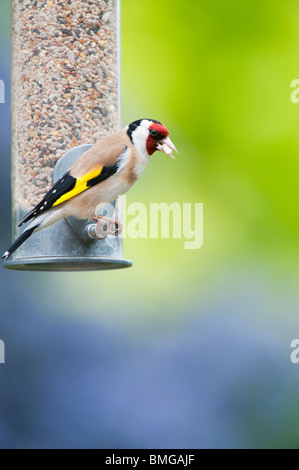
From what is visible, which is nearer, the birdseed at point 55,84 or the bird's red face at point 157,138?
the bird's red face at point 157,138

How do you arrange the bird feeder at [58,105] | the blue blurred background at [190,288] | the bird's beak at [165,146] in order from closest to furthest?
the bird's beak at [165,146]
the bird feeder at [58,105]
the blue blurred background at [190,288]

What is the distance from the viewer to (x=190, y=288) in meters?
7.74

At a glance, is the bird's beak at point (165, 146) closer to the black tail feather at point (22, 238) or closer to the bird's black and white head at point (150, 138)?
the bird's black and white head at point (150, 138)

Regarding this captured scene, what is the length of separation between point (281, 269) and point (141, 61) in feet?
5.43

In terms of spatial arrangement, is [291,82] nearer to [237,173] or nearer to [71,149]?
[237,173]

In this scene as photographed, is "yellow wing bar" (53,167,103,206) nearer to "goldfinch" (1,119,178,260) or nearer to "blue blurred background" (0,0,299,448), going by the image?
"goldfinch" (1,119,178,260)

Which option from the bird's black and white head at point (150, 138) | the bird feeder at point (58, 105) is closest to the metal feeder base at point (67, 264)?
the bird feeder at point (58, 105)

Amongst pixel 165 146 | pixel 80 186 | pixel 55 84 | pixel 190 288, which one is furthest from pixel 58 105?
pixel 190 288

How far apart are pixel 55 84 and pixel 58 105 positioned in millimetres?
113

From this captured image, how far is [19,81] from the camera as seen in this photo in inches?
235

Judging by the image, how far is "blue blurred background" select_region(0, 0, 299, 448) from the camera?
6.66 m

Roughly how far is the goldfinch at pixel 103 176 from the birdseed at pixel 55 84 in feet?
1.21

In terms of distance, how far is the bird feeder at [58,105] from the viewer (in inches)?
228

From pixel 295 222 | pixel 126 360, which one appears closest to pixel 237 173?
pixel 295 222
